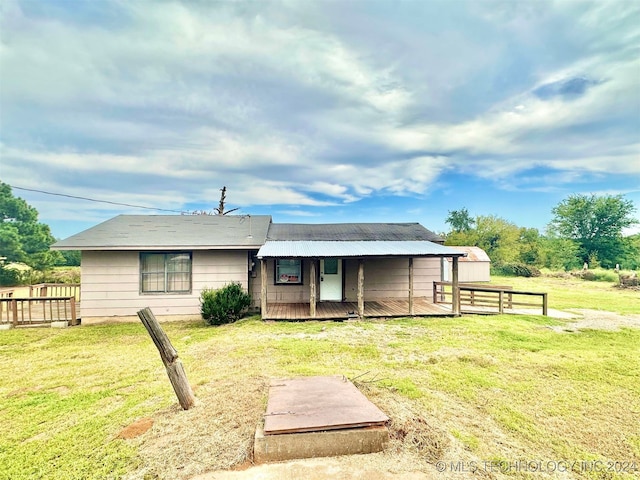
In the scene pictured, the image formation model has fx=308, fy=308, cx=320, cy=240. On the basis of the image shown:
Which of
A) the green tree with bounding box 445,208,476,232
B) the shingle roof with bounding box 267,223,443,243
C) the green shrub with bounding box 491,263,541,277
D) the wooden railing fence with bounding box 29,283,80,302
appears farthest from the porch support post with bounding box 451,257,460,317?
the green tree with bounding box 445,208,476,232

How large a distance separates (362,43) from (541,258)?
28.0 meters

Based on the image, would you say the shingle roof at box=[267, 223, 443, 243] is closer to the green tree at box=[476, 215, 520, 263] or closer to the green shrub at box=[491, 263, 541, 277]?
the green shrub at box=[491, 263, 541, 277]

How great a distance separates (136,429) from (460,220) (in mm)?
44550

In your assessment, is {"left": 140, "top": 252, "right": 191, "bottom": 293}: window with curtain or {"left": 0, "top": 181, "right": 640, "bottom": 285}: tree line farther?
{"left": 0, "top": 181, "right": 640, "bottom": 285}: tree line

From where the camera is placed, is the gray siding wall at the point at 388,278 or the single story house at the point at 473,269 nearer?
the gray siding wall at the point at 388,278

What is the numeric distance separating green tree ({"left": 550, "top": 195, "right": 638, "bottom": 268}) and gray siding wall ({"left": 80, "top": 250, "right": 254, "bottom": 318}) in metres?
39.5

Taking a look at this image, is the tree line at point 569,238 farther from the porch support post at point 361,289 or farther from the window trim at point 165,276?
the porch support post at point 361,289

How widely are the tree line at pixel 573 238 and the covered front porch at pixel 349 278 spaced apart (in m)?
21.1

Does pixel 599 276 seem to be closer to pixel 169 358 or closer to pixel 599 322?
pixel 599 322

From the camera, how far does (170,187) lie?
32.6 meters

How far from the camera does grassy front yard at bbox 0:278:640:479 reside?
8.97 feet

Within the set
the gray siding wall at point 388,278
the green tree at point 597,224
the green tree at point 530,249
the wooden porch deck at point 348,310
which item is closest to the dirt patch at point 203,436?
the wooden porch deck at point 348,310

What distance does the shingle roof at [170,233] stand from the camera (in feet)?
31.5

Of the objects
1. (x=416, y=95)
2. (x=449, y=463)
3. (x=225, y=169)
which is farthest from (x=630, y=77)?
(x=225, y=169)
